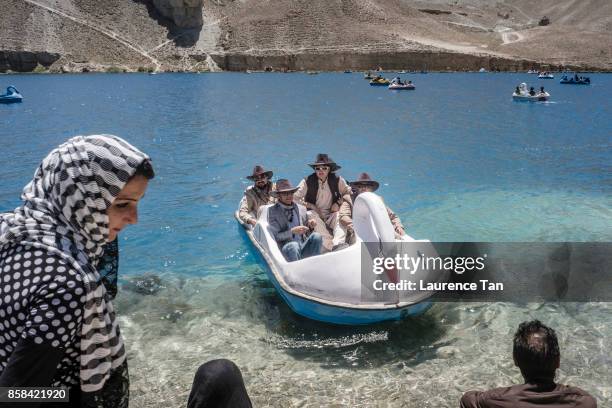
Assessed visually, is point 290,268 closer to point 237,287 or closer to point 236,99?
point 237,287

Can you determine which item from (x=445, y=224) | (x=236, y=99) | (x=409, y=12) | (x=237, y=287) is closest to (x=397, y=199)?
(x=445, y=224)

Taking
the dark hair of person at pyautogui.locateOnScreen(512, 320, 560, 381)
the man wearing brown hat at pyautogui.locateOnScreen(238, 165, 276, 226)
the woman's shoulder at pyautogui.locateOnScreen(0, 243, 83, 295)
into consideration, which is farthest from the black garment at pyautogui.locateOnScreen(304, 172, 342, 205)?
the woman's shoulder at pyautogui.locateOnScreen(0, 243, 83, 295)

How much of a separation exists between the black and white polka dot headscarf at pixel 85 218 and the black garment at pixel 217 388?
409mm

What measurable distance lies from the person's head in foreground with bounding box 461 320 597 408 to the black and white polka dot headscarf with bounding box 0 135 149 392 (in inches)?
69.5

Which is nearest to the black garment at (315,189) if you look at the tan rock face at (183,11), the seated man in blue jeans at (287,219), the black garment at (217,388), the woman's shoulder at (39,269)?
the seated man in blue jeans at (287,219)

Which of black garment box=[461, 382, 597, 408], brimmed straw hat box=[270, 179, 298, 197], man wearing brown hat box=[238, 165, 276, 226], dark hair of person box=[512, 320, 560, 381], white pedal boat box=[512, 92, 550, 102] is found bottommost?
white pedal boat box=[512, 92, 550, 102]

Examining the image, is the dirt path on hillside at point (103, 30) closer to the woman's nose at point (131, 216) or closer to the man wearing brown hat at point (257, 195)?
the man wearing brown hat at point (257, 195)

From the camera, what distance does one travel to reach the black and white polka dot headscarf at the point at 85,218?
170cm

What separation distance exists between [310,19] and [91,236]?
101 meters

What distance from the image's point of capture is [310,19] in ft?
321

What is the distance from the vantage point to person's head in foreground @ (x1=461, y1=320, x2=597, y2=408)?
2518mm

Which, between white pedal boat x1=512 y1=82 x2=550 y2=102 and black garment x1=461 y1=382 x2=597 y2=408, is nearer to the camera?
black garment x1=461 y1=382 x2=597 y2=408

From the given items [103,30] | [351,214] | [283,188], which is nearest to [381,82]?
[351,214]

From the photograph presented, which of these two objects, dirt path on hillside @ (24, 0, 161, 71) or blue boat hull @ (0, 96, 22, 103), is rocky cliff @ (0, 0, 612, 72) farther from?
blue boat hull @ (0, 96, 22, 103)
